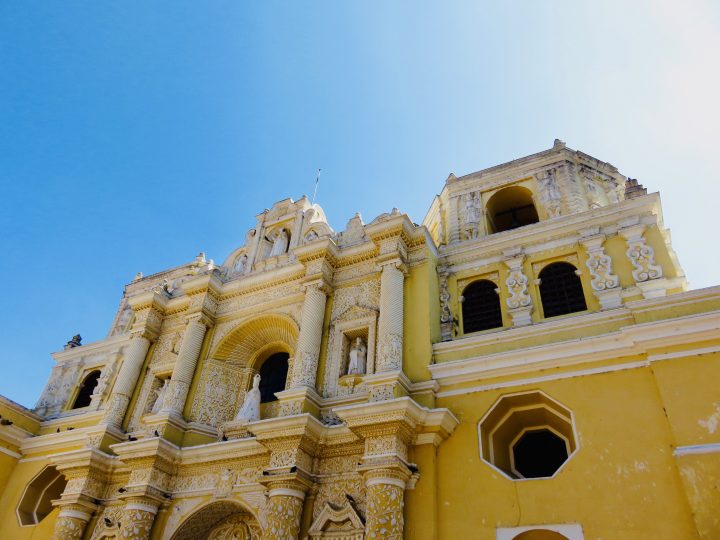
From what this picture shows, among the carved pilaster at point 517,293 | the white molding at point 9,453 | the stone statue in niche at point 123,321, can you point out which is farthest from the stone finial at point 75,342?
the carved pilaster at point 517,293

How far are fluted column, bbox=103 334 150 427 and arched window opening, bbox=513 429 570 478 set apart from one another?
360 inches

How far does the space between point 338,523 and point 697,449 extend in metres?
5.52

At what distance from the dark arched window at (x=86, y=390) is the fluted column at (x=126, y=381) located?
2.51 meters

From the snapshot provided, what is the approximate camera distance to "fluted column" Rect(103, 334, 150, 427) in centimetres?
1316

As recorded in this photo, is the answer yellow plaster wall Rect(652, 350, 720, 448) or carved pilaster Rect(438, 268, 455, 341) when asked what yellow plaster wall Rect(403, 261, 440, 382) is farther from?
yellow plaster wall Rect(652, 350, 720, 448)

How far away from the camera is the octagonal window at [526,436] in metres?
9.18

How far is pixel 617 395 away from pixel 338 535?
5.01m

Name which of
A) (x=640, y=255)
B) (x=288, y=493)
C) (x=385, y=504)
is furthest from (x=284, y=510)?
(x=640, y=255)

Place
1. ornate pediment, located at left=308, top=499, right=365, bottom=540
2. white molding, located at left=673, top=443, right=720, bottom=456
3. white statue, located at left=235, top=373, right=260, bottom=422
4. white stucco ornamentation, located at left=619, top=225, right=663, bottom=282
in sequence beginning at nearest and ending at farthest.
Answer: white molding, located at left=673, top=443, right=720, bottom=456 < ornate pediment, located at left=308, top=499, right=365, bottom=540 < white stucco ornamentation, located at left=619, top=225, right=663, bottom=282 < white statue, located at left=235, top=373, right=260, bottom=422

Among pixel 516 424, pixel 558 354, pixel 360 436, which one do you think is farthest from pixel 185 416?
pixel 558 354

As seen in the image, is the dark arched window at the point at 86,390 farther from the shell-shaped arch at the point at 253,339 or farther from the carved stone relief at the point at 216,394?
the shell-shaped arch at the point at 253,339

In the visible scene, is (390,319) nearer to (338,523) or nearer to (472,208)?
(338,523)

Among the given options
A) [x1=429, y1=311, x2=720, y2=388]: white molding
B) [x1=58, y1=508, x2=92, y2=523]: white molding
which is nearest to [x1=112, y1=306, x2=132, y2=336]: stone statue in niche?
[x1=58, y1=508, x2=92, y2=523]: white molding

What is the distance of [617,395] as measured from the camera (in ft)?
27.9
